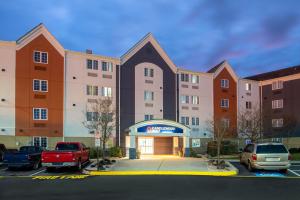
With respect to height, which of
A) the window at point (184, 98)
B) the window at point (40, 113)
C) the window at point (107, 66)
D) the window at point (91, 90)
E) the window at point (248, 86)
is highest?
the window at point (107, 66)

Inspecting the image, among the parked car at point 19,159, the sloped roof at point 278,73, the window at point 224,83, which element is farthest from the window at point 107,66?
the sloped roof at point 278,73

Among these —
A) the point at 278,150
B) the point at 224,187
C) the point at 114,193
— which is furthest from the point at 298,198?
the point at 278,150

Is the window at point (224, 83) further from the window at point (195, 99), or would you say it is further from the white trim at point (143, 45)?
the white trim at point (143, 45)

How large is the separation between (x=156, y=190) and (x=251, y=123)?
3464 cm

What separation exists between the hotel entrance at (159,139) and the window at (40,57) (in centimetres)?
1082

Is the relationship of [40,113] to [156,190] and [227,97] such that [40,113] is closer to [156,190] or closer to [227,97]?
[227,97]

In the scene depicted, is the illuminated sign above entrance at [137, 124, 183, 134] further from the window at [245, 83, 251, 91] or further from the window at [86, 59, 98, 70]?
the window at [245, 83, 251, 91]

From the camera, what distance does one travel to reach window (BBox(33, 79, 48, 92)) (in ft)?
131

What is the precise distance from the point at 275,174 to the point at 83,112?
24197 mm

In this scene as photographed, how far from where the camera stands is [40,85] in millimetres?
40219

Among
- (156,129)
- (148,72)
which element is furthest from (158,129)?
(148,72)

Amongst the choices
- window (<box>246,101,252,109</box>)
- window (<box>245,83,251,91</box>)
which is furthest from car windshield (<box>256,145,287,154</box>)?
window (<box>245,83,251,91</box>)

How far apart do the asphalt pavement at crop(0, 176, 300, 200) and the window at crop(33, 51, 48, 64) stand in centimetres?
2356

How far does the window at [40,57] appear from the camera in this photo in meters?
40.1
